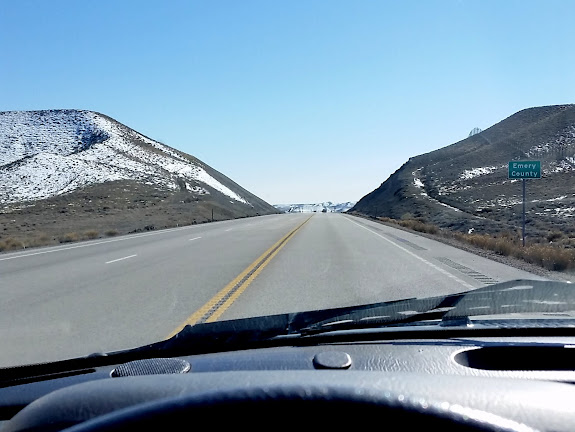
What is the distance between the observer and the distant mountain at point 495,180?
59.2m

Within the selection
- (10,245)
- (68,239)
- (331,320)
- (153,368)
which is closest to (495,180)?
(68,239)

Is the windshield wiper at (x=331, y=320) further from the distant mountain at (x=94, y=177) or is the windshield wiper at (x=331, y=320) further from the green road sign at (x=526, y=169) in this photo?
the distant mountain at (x=94, y=177)

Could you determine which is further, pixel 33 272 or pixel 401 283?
pixel 33 272

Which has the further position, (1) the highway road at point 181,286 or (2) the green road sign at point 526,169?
(2) the green road sign at point 526,169

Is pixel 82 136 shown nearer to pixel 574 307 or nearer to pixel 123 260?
pixel 123 260

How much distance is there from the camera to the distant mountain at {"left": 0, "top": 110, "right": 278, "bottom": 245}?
71.0 m

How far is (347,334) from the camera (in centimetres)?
468

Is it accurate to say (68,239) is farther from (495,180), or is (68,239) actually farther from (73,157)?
(495,180)

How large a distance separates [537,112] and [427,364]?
13637cm

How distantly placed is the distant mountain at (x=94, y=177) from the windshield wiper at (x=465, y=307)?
Answer: 2001 inches

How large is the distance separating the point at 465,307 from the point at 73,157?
342 feet

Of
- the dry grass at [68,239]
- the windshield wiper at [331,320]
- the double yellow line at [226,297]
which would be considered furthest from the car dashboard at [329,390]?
the dry grass at [68,239]

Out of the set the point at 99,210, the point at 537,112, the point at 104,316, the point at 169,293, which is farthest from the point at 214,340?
the point at 537,112

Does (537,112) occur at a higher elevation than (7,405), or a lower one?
higher
